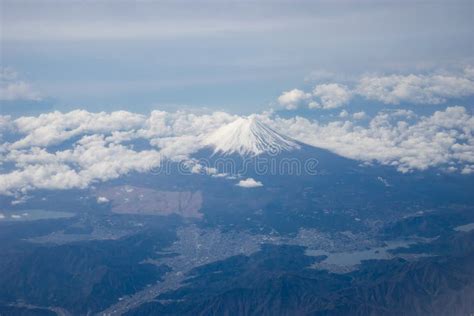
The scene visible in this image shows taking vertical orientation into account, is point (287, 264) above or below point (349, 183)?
below

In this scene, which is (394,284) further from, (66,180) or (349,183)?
(66,180)

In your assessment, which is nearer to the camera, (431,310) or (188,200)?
(431,310)

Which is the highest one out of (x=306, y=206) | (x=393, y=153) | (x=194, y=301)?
(x=393, y=153)

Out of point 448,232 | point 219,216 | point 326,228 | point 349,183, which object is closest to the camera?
point 448,232

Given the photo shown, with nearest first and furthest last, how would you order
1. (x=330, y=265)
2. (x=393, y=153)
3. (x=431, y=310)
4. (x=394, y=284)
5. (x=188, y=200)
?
(x=431, y=310) < (x=394, y=284) < (x=330, y=265) < (x=188, y=200) < (x=393, y=153)

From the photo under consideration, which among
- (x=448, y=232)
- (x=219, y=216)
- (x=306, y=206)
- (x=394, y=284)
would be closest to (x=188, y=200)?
(x=219, y=216)

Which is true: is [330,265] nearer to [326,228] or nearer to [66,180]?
[326,228]
